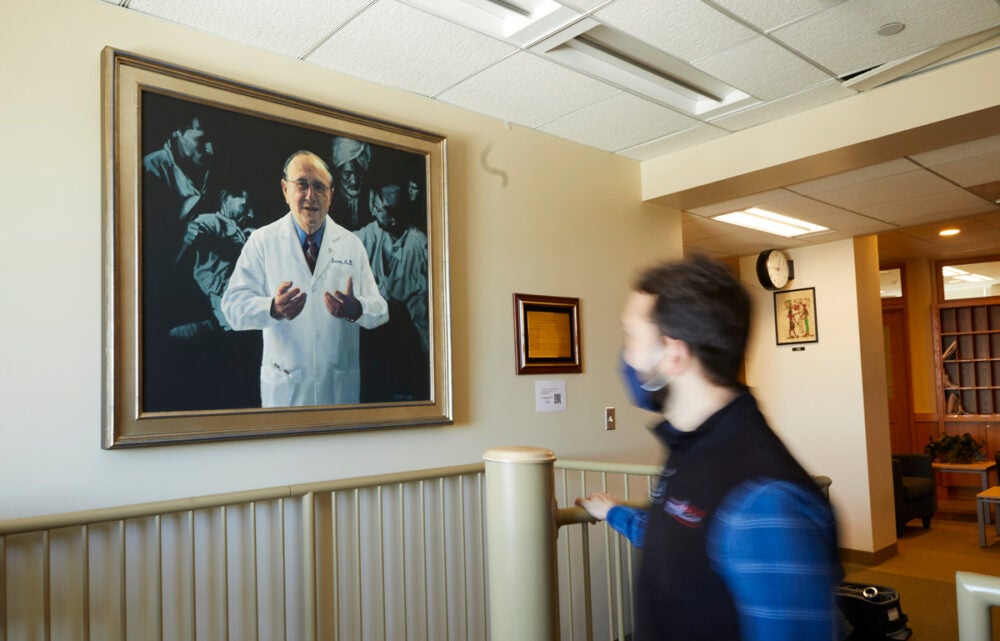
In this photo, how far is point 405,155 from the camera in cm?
327

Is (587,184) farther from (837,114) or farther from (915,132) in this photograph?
(915,132)

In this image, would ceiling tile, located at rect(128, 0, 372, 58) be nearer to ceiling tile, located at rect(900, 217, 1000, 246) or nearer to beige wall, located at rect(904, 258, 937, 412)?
ceiling tile, located at rect(900, 217, 1000, 246)

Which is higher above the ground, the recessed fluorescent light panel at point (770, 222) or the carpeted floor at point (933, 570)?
the recessed fluorescent light panel at point (770, 222)

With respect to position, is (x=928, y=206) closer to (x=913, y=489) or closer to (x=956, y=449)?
(x=913, y=489)

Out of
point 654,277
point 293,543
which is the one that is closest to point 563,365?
point 293,543

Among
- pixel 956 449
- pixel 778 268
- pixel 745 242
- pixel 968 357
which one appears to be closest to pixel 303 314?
pixel 745 242

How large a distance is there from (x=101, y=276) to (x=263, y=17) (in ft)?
3.56

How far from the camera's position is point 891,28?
9.39 feet

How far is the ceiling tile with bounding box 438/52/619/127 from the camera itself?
3.12 meters

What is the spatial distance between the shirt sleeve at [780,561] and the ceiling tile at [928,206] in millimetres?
4486

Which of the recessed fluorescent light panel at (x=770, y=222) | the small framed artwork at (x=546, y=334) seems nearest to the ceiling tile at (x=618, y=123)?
the small framed artwork at (x=546, y=334)

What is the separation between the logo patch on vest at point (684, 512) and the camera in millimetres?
1141

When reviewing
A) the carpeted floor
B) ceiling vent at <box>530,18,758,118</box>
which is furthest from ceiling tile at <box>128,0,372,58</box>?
the carpeted floor

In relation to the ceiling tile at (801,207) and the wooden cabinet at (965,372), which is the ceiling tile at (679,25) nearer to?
the ceiling tile at (801,207)
